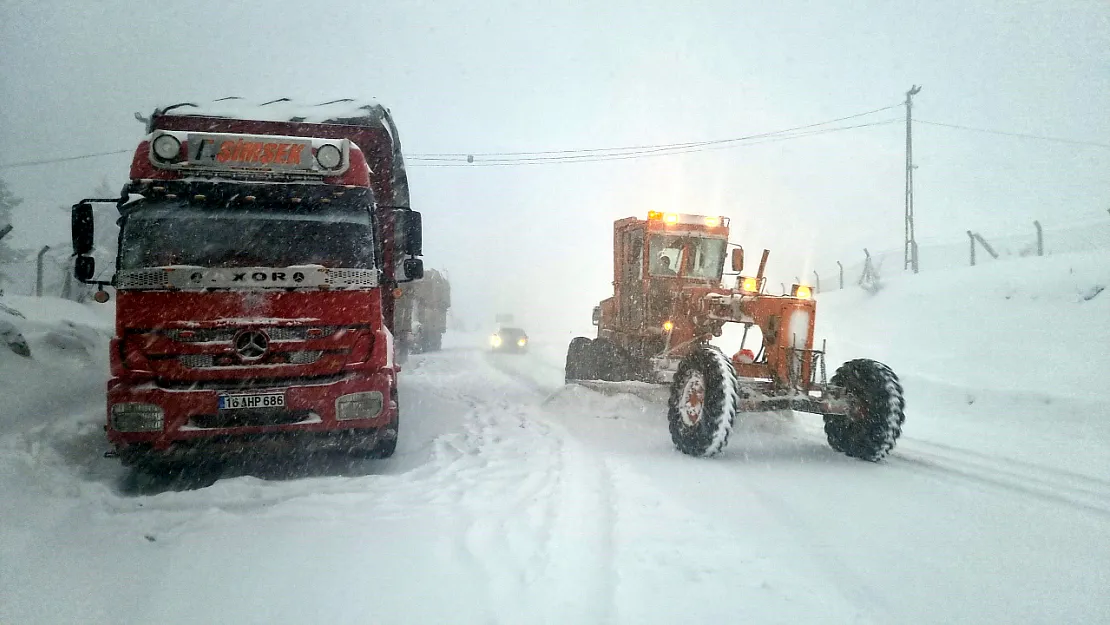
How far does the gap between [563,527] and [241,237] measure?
3.72 m

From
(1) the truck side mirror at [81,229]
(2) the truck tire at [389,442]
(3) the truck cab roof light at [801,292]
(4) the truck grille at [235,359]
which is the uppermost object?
(1) the truck side mirror at [81,229]

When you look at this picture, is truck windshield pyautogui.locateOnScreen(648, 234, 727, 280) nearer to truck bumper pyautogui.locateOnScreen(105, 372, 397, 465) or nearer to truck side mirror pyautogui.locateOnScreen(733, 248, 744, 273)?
truck side mirror pyautogui.locateOnScreen(733, 248, 744, 273)

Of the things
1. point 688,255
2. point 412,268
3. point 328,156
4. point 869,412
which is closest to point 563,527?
point 412,268

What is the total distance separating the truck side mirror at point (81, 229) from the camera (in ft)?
18.0

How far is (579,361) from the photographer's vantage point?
1186 cm

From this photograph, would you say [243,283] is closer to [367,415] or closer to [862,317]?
[367,415]

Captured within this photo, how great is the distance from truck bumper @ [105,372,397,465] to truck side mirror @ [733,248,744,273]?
6.24 m

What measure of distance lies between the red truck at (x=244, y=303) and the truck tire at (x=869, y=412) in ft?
15.6

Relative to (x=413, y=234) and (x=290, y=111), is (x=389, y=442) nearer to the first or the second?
(x=413, y=234)

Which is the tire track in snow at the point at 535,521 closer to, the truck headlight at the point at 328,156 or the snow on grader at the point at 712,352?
the snow on grader at the point at 712,352

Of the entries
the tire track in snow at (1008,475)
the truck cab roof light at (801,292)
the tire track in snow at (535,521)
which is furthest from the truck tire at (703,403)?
the tire track in snow at (1008,475)

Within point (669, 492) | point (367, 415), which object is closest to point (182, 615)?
point (367, 415)

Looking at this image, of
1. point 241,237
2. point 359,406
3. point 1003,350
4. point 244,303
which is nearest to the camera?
point 244,303

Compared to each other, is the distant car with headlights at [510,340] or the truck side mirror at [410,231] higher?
the truck side mirror at [410,231]
